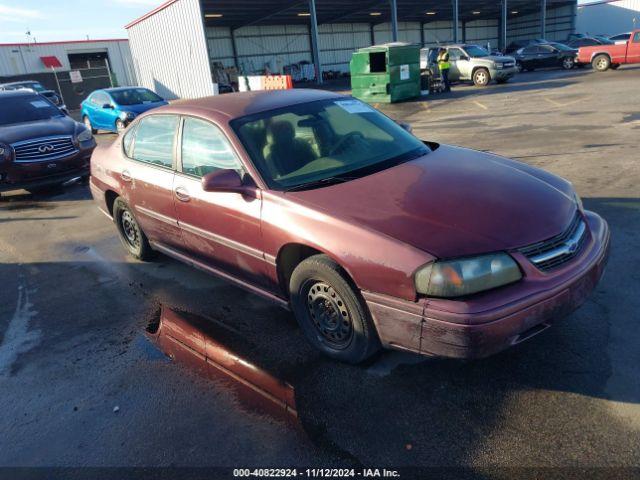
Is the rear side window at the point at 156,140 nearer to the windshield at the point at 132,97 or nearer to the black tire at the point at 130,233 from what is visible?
the black tire at the point at 130,233

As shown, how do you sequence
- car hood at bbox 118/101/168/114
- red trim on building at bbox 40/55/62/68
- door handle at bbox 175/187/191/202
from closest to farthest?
1. door handle at bbox 175/187/191/202
2. car hood at bbox 118/101/168/114
3. red trim on building at bbox 40/55/62/68

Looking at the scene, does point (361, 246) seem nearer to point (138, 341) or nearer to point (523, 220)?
point (523, 220)

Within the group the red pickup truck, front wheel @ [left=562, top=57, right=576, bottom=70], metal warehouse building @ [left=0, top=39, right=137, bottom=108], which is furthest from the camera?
metal warehouse building @ [left=0, top=39, right=137, bottom=108]

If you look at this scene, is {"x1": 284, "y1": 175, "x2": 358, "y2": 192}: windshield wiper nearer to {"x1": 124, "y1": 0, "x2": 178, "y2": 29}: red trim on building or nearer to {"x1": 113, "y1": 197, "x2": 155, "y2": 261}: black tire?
{"x1": 113, "y1": 197, "x2": 155, "y2": 261}: black tire

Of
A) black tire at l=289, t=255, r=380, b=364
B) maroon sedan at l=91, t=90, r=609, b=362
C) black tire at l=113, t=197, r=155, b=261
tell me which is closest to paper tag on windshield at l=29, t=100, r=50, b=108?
black tire at l=113, t=197, r=155, b=261

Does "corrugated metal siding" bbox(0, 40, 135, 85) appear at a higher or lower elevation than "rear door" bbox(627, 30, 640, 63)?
higher

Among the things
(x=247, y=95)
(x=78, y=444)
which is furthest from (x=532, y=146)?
(x=78, y=444)

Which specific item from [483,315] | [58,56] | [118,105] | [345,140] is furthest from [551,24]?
[483,315]

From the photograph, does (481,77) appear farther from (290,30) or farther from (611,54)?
(290,30)

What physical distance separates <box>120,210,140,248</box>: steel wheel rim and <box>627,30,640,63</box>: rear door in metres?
22.7

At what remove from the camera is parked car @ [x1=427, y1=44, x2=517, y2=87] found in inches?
805

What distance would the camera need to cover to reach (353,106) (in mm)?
4320

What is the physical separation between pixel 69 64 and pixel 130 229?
138 ft

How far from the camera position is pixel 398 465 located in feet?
7.84
